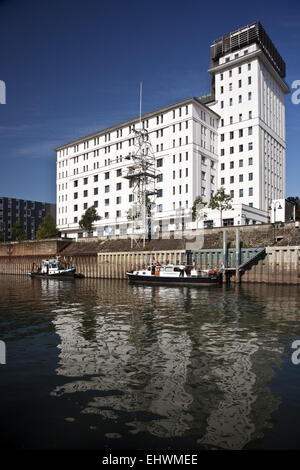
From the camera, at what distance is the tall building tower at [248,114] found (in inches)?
2886

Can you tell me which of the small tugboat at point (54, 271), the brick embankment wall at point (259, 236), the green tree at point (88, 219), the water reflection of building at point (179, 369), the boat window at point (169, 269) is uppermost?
the green tree at point (88, 219)

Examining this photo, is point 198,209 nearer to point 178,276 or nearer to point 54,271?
point 178,276

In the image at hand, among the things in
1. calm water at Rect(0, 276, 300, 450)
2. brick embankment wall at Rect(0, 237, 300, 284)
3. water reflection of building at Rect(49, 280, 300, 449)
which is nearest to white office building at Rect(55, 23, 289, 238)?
brick embankment wall at Rect(0, 237, 300, 284)

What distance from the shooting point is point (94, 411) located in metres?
7.50

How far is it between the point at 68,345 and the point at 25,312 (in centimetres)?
938

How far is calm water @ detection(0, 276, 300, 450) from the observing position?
651 centimetres

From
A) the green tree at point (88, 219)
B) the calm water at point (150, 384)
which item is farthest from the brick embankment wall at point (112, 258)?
the calm water at point (150, 384)

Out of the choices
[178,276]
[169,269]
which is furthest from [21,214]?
[178,276]

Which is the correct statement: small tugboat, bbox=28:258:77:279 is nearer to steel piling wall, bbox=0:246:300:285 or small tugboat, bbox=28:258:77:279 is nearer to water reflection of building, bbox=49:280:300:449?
steel piling wall, bbox=0:246:300:285

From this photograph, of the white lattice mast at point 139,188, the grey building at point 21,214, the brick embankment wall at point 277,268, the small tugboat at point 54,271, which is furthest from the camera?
the grey building at point 21,214

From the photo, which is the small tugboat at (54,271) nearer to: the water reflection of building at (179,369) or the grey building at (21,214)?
the water reflection of building at (179,369)

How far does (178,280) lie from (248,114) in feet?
164

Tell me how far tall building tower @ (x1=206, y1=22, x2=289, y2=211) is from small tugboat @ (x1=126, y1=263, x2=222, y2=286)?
35.9m

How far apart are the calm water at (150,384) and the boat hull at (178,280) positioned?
21712mm
